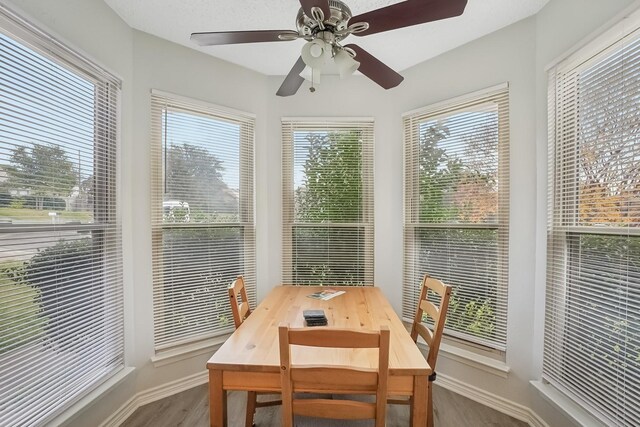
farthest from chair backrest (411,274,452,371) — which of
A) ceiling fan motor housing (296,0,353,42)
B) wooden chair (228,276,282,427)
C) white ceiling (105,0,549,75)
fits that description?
white ceiling (105,0,549,75)

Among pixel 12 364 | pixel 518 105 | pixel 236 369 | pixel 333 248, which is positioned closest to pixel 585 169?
pixel 518 105

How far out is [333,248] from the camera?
2.80m

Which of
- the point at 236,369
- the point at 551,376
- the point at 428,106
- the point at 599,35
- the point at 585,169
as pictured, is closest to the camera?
the point at 236,369

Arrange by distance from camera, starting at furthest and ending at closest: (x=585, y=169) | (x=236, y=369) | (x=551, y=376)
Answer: (x=551, y=376), (x=585, y=169), (x=236, y=369)

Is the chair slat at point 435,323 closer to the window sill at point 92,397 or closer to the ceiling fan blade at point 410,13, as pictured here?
the ceiling fan blade at point 410,13

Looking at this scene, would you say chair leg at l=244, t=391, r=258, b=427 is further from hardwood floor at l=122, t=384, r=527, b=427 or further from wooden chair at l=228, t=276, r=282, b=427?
hardwood floor at l=122, t=384, r=527, b=427

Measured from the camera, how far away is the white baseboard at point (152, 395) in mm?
1923

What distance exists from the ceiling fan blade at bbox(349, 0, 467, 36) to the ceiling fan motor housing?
8cm

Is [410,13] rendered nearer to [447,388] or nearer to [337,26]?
[337,26]

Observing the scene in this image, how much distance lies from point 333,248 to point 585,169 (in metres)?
1.87

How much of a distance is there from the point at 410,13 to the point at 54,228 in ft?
6.76

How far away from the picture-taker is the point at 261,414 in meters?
2.03

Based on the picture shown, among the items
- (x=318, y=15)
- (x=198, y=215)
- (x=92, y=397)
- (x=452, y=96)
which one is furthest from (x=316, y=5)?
(x=92, y=397)

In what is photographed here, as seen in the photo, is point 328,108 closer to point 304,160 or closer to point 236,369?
point 304,160
